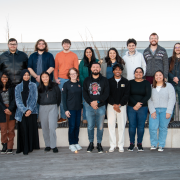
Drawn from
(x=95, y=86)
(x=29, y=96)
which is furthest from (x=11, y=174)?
(x=95, y=86)

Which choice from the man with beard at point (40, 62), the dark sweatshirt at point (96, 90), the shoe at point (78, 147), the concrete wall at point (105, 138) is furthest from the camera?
the man with beard at point (40, 62)

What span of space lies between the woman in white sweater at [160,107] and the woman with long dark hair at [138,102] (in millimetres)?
176

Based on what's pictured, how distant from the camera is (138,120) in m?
3.64

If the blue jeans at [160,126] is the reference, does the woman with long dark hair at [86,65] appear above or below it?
above

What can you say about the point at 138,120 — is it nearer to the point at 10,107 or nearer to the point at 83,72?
the point at 83,72

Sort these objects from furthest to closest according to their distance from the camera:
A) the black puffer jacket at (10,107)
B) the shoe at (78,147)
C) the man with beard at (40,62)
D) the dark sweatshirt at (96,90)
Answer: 1. the man with beard at (40,62)
2. the shoe at (78,147)
3. the black puffer jacket at (10,107)
4. the dark sweatshirt at (96,90)

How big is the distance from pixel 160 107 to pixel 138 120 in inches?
20.1

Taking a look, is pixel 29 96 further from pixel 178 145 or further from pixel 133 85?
pixel 178 145

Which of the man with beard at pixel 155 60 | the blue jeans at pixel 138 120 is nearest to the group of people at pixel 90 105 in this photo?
the blue jeans at pixel 138 120

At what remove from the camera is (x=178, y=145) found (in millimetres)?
3961

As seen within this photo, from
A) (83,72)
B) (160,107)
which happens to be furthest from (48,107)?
(160,107)

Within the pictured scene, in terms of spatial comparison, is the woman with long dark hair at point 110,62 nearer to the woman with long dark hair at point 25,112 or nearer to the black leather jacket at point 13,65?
the woman with long dark hair at point 25,112

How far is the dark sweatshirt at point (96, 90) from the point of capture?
3.53m

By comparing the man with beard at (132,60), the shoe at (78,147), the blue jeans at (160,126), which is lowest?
the shoe at (78,147)
